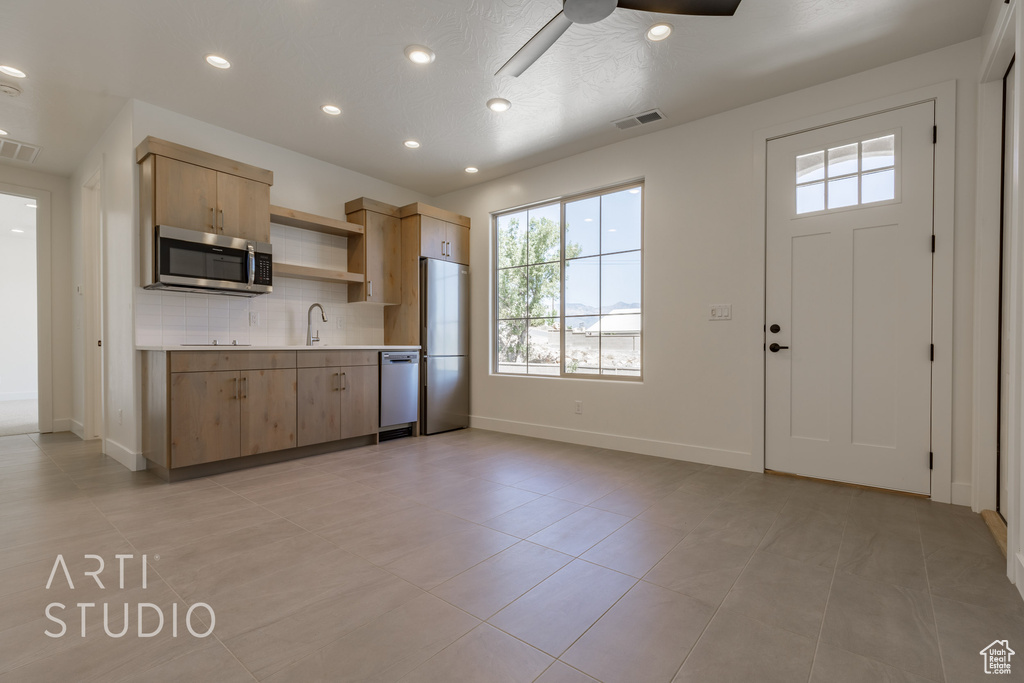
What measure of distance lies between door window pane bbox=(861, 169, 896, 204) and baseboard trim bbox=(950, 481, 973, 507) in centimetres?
175

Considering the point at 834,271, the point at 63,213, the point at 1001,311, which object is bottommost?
the point at 1001,311

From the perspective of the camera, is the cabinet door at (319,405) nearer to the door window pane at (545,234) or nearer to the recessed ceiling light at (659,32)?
the door window pane at (545,234)

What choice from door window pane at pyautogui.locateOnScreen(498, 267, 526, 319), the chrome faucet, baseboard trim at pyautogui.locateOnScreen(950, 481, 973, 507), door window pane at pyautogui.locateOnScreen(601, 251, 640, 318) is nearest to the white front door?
baseboard trim at pyautogui.locateOnScreen(950, 481, 973, 507)

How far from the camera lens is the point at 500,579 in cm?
184

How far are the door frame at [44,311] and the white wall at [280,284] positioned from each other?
8.25ft

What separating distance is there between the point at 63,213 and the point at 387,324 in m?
3.57

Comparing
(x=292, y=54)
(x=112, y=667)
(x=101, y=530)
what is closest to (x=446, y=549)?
(x=112, y=667)

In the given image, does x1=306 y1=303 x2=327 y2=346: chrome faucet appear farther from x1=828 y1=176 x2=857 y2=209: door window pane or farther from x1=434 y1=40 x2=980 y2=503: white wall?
x1=828 y1=176 x2=857 y2=209: door window pane

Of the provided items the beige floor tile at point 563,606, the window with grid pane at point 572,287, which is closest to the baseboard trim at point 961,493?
the window with grid pane at point 572,287

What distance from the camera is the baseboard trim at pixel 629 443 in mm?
3531

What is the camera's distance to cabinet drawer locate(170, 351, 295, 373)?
10.3 feet

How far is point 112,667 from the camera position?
1.31 metres

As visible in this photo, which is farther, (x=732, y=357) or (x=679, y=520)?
(x=732, y=357)

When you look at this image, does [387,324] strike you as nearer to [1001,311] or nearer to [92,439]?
[92,439]
